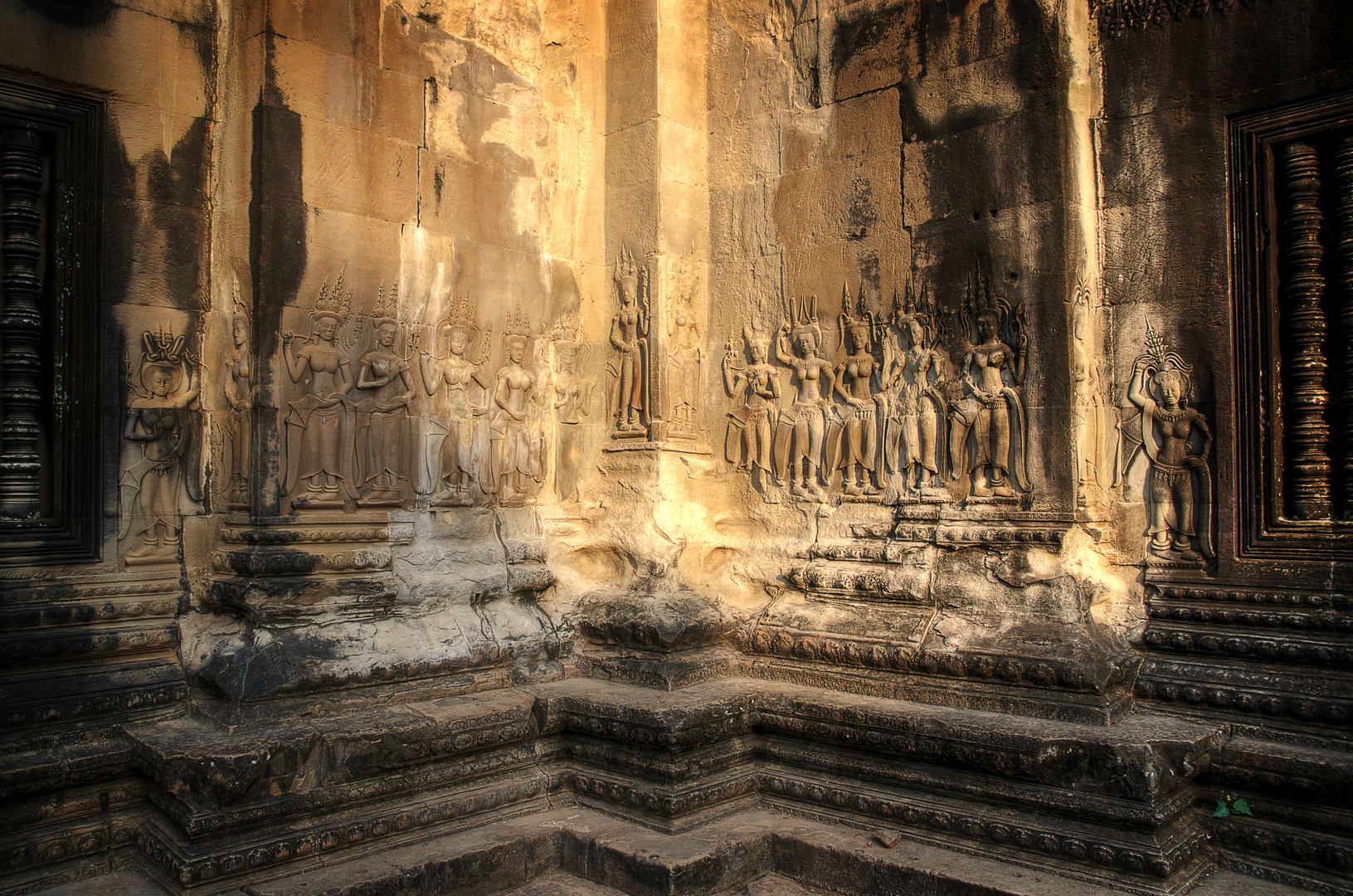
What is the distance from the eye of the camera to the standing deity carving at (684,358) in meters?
7.34

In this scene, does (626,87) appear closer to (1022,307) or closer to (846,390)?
(846,390)

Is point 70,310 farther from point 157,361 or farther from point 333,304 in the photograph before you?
point 333,304

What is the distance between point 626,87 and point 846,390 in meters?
3.11

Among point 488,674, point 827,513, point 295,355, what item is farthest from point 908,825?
point 295,355

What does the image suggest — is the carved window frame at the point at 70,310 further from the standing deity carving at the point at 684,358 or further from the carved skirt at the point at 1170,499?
the carved skirt at the point at 1170,499

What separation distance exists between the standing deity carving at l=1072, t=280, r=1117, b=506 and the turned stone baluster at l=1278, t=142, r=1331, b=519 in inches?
37.5

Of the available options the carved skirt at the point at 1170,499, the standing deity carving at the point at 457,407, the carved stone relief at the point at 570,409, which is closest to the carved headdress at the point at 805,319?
the carved stone relief at the point at 570,409

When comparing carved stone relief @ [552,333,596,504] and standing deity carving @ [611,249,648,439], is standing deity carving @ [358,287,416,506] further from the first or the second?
standing deity carving @ [611,249,648,439]

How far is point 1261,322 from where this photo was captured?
17.6 feet

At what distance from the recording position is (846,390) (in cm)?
681

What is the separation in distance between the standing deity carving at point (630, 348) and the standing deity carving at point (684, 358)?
21cm

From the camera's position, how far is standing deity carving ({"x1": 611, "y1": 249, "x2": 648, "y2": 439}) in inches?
289

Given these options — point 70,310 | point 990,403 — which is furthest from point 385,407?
point 990,403

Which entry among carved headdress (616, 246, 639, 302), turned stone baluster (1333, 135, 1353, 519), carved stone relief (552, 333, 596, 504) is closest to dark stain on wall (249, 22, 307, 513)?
carved stone relief (552, 333, 596, 504)
